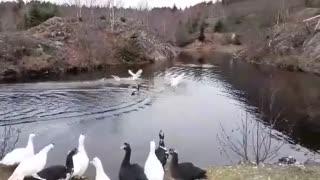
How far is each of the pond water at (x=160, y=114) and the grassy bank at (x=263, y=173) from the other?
3.88 metres

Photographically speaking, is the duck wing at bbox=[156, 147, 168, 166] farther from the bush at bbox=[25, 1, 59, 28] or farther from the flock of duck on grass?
the bush at bbox=[25, 1, 59, 28]

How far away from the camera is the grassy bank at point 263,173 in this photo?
42.5ft

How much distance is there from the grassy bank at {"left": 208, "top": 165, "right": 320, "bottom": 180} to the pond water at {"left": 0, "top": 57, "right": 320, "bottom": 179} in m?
3.88

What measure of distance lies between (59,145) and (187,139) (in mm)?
5635

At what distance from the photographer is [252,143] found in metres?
20.4

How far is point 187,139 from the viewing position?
21.5 meters

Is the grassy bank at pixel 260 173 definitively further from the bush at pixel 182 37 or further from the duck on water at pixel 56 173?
the bush at pixel 182 37

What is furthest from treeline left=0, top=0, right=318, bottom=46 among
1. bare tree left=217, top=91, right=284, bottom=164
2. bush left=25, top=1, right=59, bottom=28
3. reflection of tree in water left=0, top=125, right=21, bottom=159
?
bare tree left=217, top=91, right=284, bottom=164

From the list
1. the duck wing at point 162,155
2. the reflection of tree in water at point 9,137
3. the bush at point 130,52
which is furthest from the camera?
the bush at point 130,52

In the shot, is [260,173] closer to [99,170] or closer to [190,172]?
[190,172]

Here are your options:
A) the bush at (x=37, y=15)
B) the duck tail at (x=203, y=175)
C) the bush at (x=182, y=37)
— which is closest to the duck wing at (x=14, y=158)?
the duck tail at (x=203, y=175)

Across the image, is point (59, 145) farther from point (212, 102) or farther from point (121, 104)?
point (212, 102)

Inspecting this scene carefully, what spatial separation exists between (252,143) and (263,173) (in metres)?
7.17

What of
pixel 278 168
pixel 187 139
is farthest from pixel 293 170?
pixel 187 139
